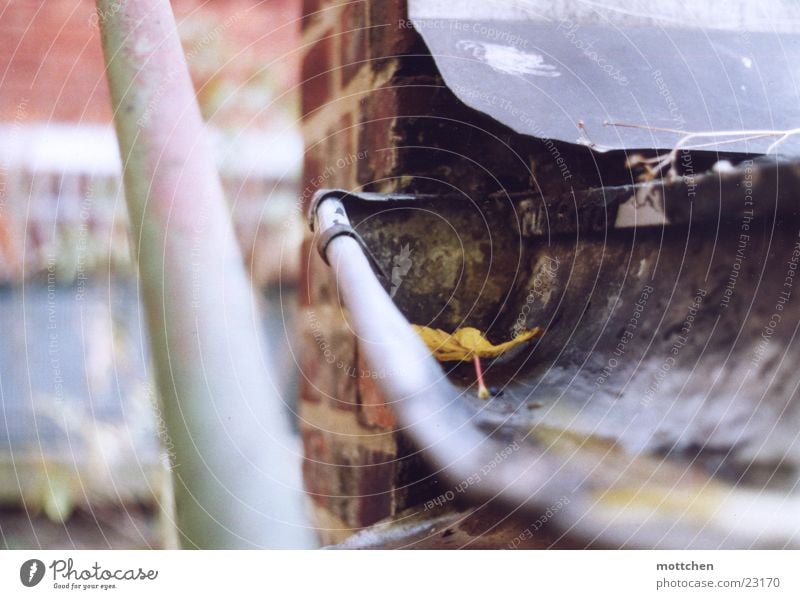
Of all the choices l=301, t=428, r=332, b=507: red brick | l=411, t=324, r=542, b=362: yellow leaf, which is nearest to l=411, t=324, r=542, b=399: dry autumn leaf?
l=411, t=324, r=542, b=362: yellow leaf

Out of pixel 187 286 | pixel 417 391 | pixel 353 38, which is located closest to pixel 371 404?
pixel 417 391

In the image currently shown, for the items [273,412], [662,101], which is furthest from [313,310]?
[662,101]

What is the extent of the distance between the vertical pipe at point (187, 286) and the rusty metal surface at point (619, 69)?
19 centimetres

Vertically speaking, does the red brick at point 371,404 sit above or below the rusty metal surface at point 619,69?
below

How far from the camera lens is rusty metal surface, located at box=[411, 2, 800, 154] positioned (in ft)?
1.89

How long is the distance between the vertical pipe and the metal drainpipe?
9 cm

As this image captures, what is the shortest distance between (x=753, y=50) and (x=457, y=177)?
237 millimetres

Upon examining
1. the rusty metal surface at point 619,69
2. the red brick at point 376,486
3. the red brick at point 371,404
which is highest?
the rusty metal surface at point 619,69

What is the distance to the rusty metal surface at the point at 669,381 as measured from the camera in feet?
1.84

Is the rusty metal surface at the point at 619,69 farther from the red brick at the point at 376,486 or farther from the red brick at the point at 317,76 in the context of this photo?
the red brick at the point at 376,486

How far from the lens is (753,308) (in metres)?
0.56

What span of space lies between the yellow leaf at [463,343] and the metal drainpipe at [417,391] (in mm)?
14

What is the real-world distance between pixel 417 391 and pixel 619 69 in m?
0.27

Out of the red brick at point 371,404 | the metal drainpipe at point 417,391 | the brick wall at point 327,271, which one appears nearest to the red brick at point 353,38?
the brick wall at point 327,271
